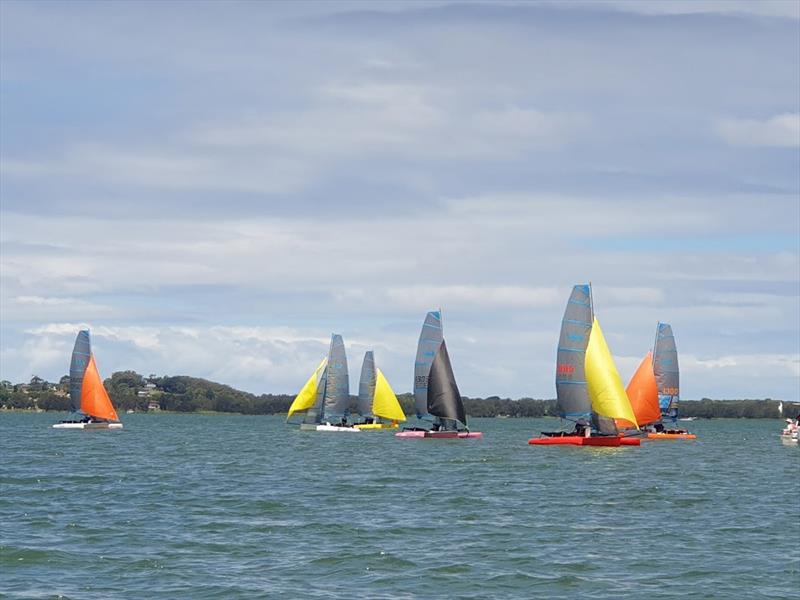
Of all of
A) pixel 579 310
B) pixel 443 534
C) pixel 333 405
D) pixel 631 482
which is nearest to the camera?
pixel 443 534

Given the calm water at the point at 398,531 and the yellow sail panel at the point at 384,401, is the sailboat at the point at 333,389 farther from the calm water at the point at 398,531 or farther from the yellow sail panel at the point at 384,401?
the calm water at the point at 398,531

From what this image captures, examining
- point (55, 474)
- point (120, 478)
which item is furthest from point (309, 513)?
point (55, 474)

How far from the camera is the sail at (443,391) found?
331 ft

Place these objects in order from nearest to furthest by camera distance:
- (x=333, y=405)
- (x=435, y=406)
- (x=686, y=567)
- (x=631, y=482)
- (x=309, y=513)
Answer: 1. (x=686, y=567)
2. (x=309, y=513)
3. (x=631, y=482)
4. (x=435, y=406)
5. (x=333, y=405)

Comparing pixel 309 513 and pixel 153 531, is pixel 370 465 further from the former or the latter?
pixel 153 531

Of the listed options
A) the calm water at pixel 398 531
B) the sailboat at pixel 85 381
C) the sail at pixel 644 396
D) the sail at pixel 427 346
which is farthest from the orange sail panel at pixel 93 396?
the sail at pixel 644 396

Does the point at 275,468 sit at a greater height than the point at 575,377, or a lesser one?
lesser

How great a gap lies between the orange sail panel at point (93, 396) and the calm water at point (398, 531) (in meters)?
53.2

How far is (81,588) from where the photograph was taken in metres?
28.2

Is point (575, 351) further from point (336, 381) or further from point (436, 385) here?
point (336, 381)

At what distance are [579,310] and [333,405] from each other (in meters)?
48.9

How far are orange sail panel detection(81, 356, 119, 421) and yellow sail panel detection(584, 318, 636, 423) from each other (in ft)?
195

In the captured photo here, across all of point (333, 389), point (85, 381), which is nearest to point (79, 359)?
point (85, 381)

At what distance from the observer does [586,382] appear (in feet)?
289
